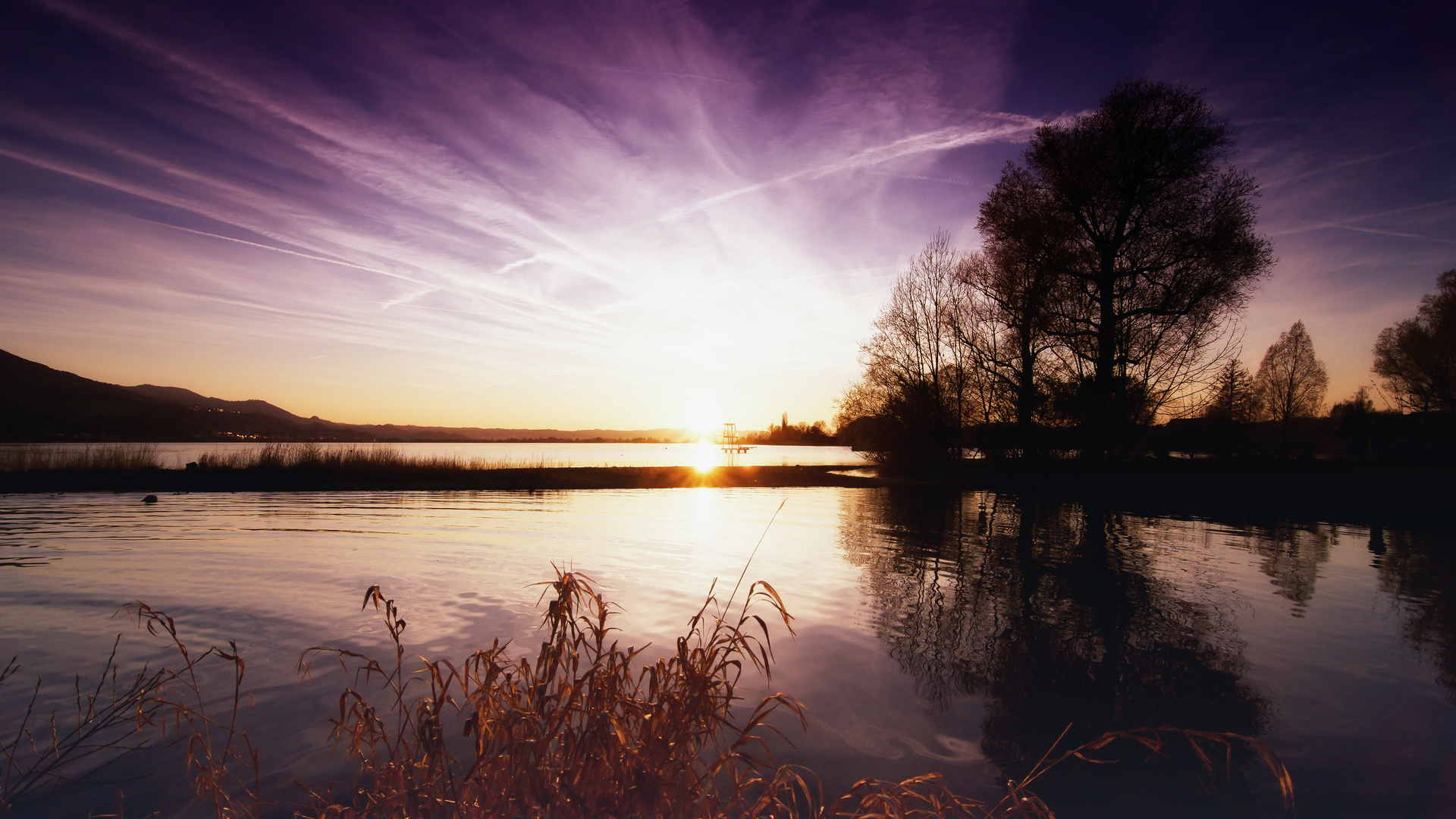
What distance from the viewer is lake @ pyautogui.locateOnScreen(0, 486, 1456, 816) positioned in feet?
13.8

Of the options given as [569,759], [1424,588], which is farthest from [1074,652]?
[1424,588]

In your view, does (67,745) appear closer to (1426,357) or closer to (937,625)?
(937,625)

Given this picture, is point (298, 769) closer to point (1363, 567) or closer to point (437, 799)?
point (437, 799)

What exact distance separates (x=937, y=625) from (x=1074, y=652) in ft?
4.87

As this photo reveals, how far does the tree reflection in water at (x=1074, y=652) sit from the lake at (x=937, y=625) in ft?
0.11

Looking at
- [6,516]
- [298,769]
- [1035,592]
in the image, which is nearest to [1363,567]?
[1035,592]

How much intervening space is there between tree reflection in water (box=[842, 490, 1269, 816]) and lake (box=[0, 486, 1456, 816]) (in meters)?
0.03

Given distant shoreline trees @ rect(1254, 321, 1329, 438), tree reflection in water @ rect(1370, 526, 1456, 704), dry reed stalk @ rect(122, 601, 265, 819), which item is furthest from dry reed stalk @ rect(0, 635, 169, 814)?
distant shoreline trees @ rect(1254, 321, 1329, 438)

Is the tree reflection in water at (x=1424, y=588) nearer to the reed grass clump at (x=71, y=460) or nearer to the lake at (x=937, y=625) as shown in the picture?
the lake at (x=937, y=625)

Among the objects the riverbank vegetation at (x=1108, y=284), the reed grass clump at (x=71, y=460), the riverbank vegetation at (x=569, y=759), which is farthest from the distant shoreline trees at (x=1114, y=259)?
the reed grass clump at (x=71, y=460)

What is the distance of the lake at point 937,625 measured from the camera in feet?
13.8

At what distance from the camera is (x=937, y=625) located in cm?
732

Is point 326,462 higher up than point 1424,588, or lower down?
higher up

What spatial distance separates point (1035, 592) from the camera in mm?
8953
